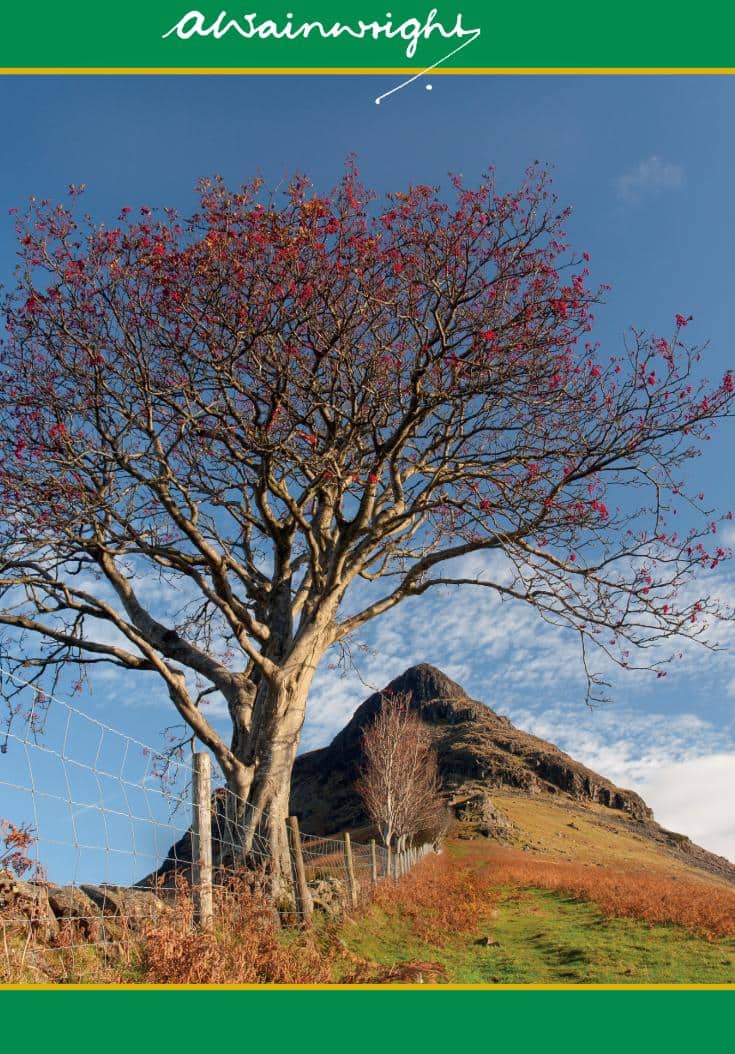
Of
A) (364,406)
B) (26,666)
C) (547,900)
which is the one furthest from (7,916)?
(547,900)

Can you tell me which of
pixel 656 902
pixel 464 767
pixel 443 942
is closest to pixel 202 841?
pixel 443 942

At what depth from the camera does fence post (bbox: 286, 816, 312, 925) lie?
930 centimetres

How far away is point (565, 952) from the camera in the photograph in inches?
445

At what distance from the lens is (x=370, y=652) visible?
1293 centimetres

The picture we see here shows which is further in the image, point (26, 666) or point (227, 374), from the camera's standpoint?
point (26, 666)

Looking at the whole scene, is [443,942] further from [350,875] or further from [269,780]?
[269,780]

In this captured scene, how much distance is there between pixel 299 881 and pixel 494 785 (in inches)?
3041

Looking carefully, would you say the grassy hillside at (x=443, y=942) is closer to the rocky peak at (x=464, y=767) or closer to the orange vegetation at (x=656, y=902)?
the orange vegetation at (x=656, y=902)

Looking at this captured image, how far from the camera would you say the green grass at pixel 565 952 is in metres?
9.59

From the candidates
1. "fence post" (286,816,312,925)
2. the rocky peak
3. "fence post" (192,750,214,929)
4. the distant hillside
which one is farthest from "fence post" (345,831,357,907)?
the rocky peak

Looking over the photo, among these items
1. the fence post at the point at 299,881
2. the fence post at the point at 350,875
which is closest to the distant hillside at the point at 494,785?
the fence post at the point at 350,875

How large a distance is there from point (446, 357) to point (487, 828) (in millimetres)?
48158

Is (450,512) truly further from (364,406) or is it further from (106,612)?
(106,612)

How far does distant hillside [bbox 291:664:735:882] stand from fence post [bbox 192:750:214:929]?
4869 cm
